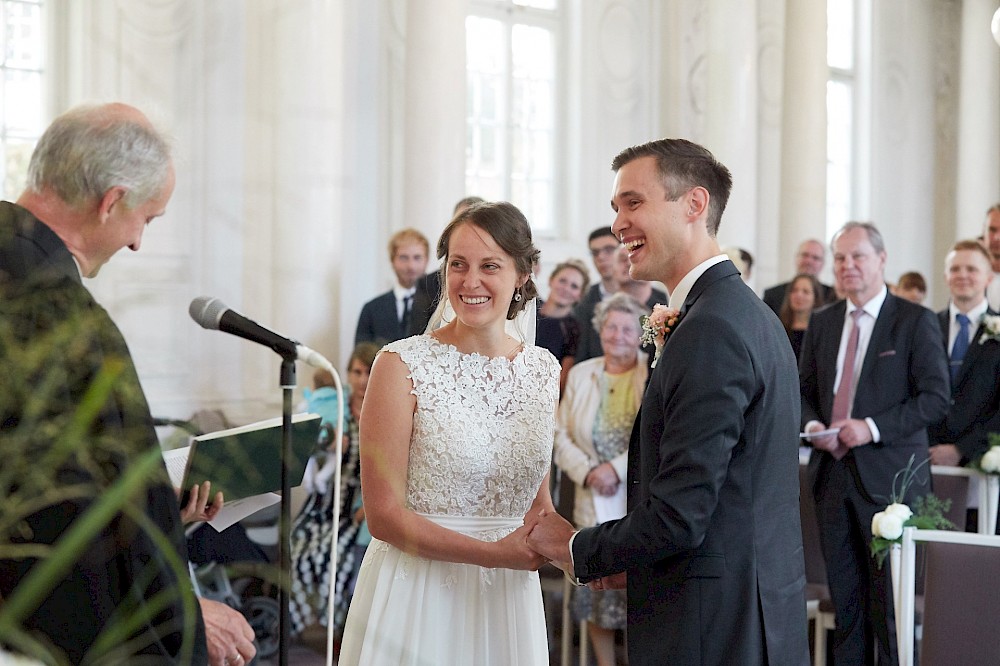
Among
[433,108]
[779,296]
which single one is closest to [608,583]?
[779,296]

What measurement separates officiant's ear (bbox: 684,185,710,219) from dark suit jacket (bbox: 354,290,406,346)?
4.78 metres

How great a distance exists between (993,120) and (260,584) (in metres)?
10.1

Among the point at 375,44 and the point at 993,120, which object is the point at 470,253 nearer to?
the point at 375,44

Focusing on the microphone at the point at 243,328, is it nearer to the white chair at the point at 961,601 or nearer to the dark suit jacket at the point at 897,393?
the white chair at the point at 961,601

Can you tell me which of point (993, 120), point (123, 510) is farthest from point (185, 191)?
point (993, 120)

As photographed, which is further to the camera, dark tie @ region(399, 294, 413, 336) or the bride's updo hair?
dark tie @ region(399, 294, 413, 336)

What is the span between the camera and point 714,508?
7.77ft

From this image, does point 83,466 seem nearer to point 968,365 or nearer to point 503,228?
point 503,228

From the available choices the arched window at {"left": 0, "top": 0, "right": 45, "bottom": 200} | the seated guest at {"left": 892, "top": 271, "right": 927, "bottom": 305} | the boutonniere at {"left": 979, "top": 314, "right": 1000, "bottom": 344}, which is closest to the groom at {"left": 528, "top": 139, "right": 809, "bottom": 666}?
the boutonniere at {"left": 979, "top": 314, "right": 1000, "bottom": 344}

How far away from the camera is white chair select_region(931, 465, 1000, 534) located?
17.0 ft

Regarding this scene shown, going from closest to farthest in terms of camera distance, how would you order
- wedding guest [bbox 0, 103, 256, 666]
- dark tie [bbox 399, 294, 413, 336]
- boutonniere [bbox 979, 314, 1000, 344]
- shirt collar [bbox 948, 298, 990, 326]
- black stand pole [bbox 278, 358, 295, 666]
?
1. wedding guest [bbox 0, 103, 256, 666]
2. black stand pole [bbox 278, 358, 295, 666]
3. boutonniere [bbox 979, 314, 1000, 344]
4. shirt collar [bbox 948, 298, 990, 326]
5. dark tie [bbox 399, 294, 413, 336]

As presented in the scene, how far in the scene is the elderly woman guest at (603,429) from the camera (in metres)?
5.45

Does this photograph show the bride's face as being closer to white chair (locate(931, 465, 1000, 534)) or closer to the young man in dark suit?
the young man in dark suit

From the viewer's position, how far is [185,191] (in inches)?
315
